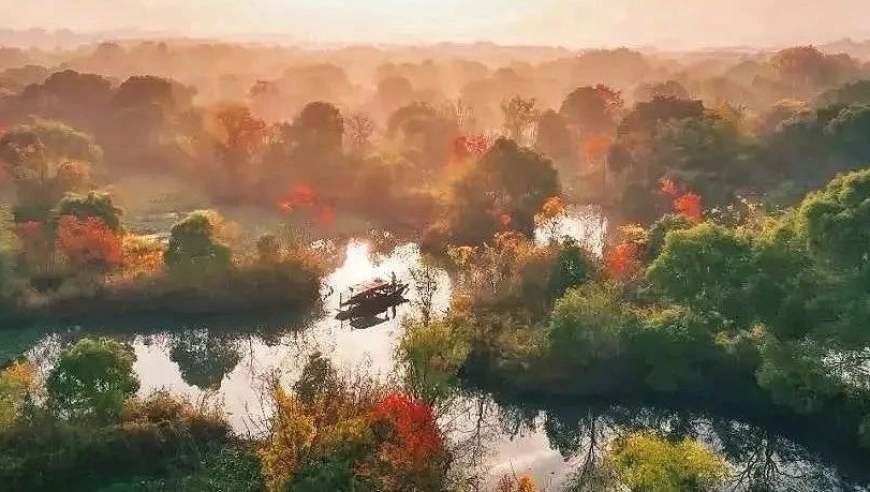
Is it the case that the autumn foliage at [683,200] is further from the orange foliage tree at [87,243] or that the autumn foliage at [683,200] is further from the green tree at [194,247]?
the orange foliage tree at [87,243]

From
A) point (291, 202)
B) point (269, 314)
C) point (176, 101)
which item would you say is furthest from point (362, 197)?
point (176, 101)

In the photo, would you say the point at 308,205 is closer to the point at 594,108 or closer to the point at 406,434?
the point at 594,108

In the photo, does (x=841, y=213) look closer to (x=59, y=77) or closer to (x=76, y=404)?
(x=76, y=404)

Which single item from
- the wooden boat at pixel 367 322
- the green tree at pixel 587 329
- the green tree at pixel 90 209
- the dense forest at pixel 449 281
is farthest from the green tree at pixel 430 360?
the green tree at pixel 90 209

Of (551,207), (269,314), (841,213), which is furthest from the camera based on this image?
(551,207)

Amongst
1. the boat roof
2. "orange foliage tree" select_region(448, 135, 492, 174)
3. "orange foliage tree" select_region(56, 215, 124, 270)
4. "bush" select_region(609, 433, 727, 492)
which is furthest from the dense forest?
the boat roof

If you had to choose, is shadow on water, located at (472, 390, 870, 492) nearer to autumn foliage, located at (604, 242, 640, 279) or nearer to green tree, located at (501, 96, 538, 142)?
autumn foliage, located at (604, 242, 640, 279)
